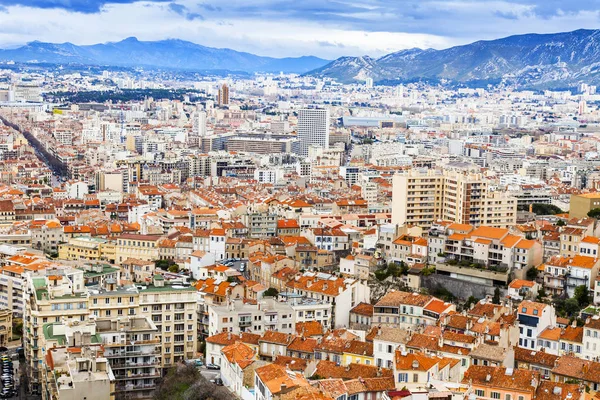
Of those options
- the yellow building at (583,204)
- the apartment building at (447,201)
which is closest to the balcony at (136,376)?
the apartment building at (447,201)

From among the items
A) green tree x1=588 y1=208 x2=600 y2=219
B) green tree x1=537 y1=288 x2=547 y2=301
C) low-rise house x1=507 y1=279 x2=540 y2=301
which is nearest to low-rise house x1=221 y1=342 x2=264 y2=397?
low-rise house x1=507 y1=279 x2=540 y2=301

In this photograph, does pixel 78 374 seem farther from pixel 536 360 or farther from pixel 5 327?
pixel 536 360

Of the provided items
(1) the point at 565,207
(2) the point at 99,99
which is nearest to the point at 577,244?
(1) the point at 565,207

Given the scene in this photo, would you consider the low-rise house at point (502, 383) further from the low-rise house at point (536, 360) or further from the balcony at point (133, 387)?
the balcony at point (133, 387)

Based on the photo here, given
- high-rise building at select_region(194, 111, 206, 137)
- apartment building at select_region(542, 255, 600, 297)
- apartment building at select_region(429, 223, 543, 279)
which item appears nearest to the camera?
apartment building at select_region(542, 255, 600, 297)

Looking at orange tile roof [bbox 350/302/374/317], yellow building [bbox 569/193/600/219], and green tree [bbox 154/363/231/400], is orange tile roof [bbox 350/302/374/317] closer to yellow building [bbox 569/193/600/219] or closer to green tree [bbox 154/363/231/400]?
green tree [bbox 154/363/231/400]
